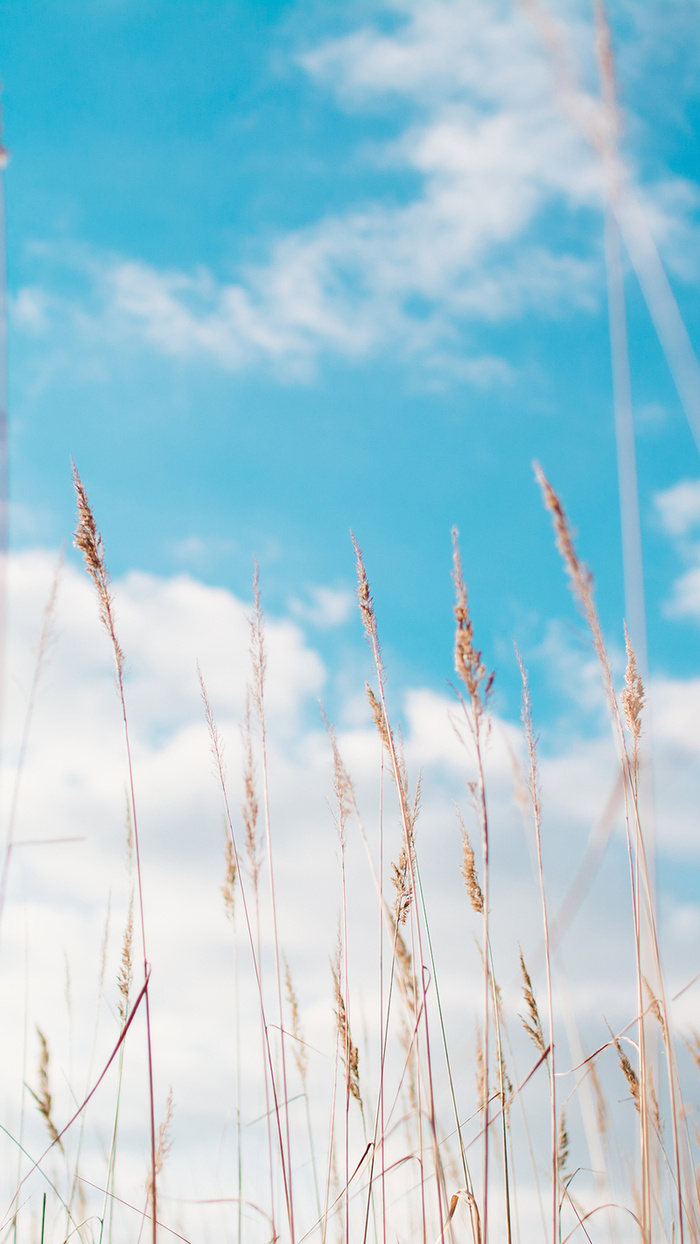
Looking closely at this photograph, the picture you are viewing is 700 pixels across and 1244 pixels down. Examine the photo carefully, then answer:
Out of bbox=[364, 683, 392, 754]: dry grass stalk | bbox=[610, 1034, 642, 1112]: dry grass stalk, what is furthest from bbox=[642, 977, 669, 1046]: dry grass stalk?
bbox=[364, 683, 392, 754]: dry grass stalk

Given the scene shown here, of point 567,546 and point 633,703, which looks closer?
point 567,546

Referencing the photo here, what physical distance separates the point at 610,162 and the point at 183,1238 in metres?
2.65

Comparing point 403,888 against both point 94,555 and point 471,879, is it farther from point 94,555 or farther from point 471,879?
point 94,555

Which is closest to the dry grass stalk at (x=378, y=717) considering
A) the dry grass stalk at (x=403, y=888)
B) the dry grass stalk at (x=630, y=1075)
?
the dry grass stalk at (x=403, y=888)

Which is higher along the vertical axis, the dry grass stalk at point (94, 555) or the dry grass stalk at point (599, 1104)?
the dry grass stalk at point (94, 555)

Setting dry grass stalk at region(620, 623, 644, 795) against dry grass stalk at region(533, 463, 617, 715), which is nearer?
dry grass stalk at region(533, 463, 617, 715)

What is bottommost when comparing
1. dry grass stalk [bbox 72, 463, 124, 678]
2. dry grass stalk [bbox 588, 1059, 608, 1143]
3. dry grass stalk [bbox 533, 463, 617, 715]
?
dry grass stalk [bbox 588, 1059, 608, 1143]

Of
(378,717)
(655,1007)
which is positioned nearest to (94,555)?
(378,717)

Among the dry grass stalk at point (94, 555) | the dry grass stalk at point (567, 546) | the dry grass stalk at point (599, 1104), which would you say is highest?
the dry grass stalk at point (94, 555)

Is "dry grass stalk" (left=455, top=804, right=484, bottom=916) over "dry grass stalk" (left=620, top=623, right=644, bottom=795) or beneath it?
beneath

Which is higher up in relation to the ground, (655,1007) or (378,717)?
(378,717)

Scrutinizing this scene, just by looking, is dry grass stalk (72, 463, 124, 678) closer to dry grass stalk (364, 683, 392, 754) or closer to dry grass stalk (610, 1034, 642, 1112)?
dry grass stalk (364, 683, 392, 754)

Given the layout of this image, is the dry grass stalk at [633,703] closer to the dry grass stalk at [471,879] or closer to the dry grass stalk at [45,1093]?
the dry grass stalk at [471,879]

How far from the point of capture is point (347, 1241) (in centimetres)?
211
